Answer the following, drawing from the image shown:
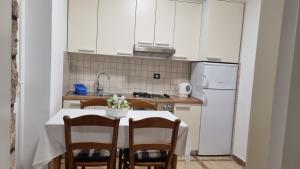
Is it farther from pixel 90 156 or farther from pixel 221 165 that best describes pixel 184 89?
pixel 90 156

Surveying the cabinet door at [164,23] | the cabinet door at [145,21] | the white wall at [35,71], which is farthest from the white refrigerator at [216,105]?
the white wall at [35,71]

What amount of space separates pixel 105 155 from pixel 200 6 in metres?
2.63

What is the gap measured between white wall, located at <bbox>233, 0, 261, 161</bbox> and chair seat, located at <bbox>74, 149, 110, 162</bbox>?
6.77 feet

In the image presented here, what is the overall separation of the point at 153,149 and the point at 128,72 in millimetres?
1994

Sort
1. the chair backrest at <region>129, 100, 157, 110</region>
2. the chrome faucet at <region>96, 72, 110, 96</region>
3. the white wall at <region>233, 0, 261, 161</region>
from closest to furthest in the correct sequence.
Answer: the chair backrest at <region>129, 100, 157, 110</region>
the white wall at <region>233, 0, 261, 161</region>
the chrome faucet at <region>96, 72, 110, 96</region>

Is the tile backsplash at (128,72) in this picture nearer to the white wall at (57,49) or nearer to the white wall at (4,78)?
the white wall at (57,49)

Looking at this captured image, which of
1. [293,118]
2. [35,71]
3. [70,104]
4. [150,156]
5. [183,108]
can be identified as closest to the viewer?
[293,118]

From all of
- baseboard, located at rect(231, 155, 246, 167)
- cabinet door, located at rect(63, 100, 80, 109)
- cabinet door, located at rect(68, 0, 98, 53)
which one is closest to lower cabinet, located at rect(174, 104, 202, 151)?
baseboard, located at rect(231, 155, 246, 167)

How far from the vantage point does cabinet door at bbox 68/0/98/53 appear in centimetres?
320

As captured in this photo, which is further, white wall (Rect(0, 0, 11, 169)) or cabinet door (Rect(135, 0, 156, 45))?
cabinet door (Rect(135, 0, 156, 45))

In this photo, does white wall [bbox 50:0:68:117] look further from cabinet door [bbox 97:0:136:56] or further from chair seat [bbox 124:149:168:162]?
chair seat [bbox 124:149:168:162]

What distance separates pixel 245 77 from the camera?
10.9ft

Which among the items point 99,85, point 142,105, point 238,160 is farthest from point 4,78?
point 238,160

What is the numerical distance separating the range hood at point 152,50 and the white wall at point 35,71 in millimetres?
1294
